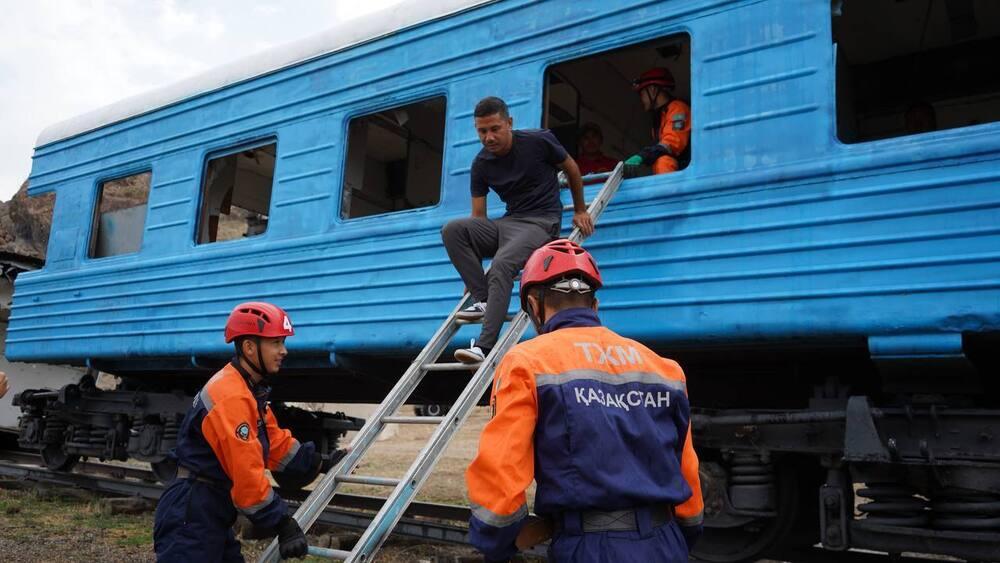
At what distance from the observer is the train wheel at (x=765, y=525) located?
397cm

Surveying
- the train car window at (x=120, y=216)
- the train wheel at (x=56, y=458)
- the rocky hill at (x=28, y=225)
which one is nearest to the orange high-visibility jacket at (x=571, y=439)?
the train car window at (x=120, y=216)

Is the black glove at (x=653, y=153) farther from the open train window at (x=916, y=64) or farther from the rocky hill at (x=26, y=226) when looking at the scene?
the rocky hill at (x=26, y=226)

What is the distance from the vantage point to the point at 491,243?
414 cm

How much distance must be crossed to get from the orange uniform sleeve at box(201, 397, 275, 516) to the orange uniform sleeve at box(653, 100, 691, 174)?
254cm

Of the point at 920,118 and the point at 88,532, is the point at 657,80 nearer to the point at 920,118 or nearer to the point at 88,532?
the point at 920,118

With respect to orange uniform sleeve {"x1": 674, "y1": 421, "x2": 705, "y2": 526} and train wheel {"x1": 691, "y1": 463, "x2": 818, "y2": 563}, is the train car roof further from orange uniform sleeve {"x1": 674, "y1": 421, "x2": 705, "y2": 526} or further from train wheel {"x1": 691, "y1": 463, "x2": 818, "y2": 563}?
orange uniform sleeve {"x1": 674, "y1": 421, "x2": 705, "y2": 526}

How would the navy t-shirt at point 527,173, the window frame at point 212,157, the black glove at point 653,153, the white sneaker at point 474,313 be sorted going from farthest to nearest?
the window frame at point 212,157 < the black glove at point 653,153 < the navy t-shirt at point 527,173 < the white sneaker at point 474,313

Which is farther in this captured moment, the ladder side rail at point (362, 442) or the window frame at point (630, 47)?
the window frame at point (630, 47)

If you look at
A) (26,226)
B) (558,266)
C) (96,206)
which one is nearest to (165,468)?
(96,206)

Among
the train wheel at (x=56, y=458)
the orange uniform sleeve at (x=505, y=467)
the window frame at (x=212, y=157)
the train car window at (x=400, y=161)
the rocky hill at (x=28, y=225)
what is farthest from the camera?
the rocky hill at (x=28, y=225)

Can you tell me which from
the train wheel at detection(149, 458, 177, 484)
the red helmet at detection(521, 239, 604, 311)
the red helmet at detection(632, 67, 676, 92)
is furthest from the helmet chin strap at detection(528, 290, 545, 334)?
the train wheel at detection(149, 458, 177, 484)

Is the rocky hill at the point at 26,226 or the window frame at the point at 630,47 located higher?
the rocky hill at the point at 26,226

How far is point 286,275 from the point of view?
18.2 ft

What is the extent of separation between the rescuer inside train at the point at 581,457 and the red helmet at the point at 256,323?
151cm
